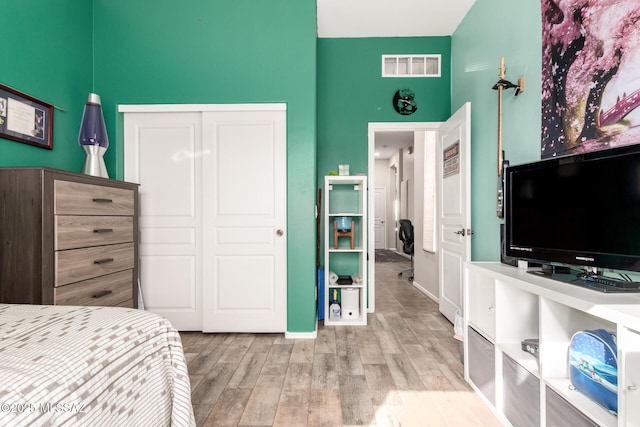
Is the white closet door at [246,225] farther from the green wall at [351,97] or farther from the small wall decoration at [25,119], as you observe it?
the small wall decoration at [25,119]

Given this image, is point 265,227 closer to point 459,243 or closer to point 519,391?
point 459,243

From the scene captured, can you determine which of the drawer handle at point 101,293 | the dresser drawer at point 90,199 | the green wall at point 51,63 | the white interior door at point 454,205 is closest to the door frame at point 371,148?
the white interior door at point 454,205

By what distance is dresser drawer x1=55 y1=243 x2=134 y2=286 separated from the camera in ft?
5.66

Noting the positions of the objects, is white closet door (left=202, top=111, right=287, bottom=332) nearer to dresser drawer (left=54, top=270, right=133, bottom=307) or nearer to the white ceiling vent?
dresser drawer (left=54, top=270, right=133, bottom=307)

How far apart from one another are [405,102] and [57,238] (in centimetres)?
314

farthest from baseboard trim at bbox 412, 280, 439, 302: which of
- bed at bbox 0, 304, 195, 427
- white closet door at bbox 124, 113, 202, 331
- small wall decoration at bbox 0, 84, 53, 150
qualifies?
small wall decoration at bbox 0, 84, 53, 150

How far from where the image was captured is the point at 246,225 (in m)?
2.71

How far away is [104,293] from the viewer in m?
2.00

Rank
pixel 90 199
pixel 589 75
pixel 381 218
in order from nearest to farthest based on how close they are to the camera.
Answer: pixel 589 75, pixel 90 199, pixel 381 218

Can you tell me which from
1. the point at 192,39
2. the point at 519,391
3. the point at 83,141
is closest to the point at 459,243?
the point at 519,391

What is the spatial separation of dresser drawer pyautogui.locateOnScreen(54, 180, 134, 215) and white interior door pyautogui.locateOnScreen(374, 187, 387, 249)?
818 centimetres

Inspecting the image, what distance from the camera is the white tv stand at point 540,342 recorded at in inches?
36.7

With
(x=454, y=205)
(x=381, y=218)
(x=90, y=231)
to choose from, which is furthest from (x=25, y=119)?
(x=381, y=218)

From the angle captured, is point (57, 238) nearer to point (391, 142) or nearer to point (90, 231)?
point (90, 231)
